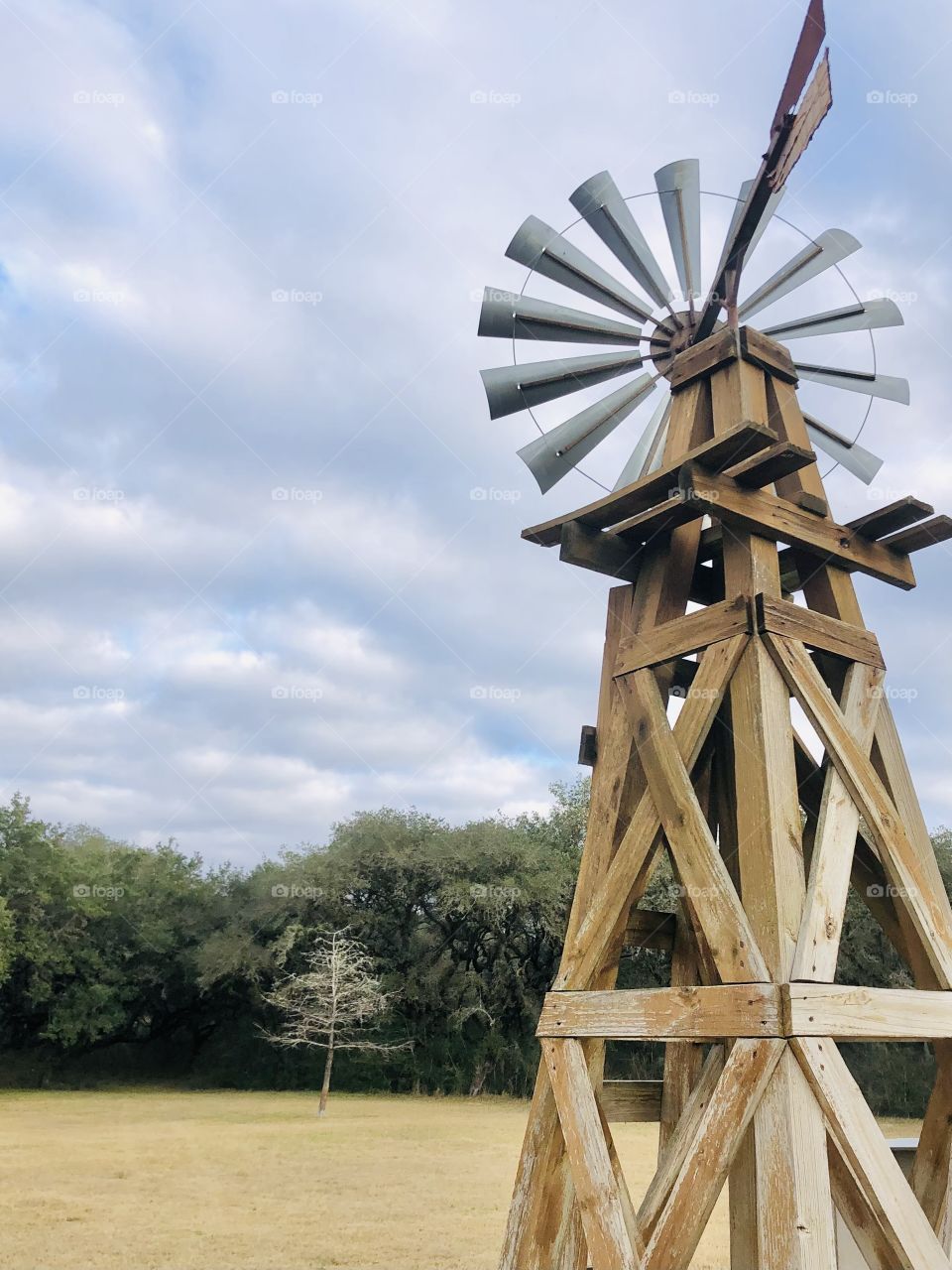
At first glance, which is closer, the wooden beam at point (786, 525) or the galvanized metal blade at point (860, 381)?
the wooden beam at point (786, 525)

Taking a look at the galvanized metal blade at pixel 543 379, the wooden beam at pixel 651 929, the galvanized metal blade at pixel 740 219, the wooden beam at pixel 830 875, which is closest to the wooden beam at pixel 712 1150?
the wooden beam at pixel 830 875

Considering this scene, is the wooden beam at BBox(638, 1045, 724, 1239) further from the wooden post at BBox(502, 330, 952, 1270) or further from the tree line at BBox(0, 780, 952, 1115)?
the tree line at BBox(0, 780, 952, 1115)

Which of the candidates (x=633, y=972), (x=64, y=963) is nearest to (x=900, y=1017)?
(x=633, y=972)

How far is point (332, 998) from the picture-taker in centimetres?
2544

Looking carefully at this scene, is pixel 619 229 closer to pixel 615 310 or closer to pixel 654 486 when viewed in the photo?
pixel 615 310

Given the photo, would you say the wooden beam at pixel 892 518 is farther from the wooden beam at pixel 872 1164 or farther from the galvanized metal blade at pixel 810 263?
the wooden beam at pixel 872 1164

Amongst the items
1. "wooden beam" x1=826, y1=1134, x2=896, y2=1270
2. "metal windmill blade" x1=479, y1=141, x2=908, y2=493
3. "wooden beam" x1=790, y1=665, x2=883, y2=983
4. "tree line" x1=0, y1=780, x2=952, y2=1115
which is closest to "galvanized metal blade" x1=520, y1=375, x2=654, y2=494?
"metal windmill blade" x1=479, y1=141, x2=908, y2=493

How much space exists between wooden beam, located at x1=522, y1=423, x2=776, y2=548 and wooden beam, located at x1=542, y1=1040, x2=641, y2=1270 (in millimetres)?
3036

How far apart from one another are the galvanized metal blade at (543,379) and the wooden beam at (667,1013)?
12.5 feet

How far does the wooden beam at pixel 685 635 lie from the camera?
16.3ft

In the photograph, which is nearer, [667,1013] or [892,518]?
[667,1013]

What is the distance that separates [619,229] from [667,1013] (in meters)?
4.91

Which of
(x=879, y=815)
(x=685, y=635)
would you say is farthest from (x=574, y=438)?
(x=879, y=815)

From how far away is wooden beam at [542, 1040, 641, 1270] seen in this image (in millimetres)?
4125
